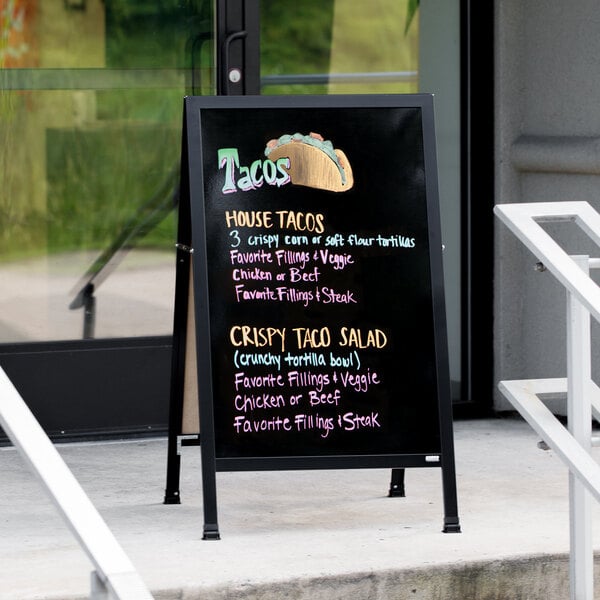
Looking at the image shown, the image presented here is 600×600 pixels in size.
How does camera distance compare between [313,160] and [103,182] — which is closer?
[313,160]

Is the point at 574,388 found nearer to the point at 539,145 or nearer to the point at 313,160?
the point at 313,160

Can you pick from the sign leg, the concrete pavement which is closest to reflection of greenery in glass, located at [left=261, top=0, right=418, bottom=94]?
the concrete pavement

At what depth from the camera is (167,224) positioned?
5426 mm

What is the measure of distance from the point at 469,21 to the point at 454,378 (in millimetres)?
1548

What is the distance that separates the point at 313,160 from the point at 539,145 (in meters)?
1.94

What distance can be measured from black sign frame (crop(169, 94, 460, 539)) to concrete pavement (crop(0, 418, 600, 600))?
0.18m

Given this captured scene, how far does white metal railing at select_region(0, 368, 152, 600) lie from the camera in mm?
1914

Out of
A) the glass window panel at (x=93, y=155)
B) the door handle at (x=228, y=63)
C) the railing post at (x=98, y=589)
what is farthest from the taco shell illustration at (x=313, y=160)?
the railing post at (x=98, y=589)

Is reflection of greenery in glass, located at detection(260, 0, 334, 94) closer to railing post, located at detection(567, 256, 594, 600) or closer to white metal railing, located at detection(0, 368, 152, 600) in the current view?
railing post, located at detection(567, 256, 594, 600)

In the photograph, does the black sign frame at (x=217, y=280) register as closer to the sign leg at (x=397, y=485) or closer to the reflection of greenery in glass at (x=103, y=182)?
the sign leg at (x=397, y=485)

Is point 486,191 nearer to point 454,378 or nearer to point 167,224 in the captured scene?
point 454,378

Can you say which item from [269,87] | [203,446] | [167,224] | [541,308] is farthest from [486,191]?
[203,446]

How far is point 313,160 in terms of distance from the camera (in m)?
4.12

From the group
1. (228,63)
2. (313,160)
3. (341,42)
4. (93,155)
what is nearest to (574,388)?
(313,160)
